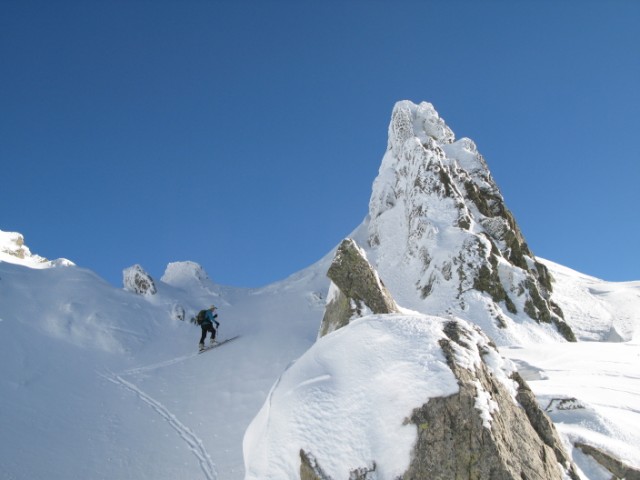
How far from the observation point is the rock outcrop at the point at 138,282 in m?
30.0

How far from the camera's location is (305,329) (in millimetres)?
24078

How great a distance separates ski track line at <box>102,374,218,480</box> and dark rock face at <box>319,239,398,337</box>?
17.5ft

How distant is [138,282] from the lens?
30.1 m

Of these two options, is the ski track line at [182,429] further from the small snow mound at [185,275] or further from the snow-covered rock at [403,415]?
the small snow mound at [185,275]

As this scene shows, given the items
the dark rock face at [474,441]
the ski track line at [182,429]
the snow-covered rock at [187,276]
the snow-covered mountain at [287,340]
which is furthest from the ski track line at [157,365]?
the dark rock face at [474,441]

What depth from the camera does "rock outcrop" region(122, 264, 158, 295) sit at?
98.4ft

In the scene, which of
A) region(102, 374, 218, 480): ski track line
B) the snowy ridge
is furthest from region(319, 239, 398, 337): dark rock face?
the snowy ridge

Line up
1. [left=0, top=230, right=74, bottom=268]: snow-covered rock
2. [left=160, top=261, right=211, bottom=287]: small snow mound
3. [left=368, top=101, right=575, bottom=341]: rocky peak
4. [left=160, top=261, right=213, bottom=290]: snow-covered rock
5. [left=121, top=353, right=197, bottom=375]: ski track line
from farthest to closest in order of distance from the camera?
[left=0, top=230, right=74, bottom=268]: snow-covered rock, [left=160, top=261, right=211, bottom=287]: small snow mound, [left=160, top=261, right=213, bottom=290]: snow-covered rock, [left=368, top=101, right=575, bottom=341]: rocky peak, [left=121, top=353, right=197, bottom=375]: ski track line

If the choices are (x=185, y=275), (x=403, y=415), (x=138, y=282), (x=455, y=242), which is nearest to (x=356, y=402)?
(x=403, y=415)

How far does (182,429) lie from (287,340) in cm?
878

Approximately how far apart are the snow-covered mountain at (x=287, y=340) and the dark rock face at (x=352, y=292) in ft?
12.6

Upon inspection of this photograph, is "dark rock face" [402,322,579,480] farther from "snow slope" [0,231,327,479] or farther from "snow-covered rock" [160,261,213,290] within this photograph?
"snow-covered rock" [160,261,213,290]

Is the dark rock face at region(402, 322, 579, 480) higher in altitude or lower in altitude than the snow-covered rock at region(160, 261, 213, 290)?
lower

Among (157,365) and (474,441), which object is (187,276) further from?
(474,441)
